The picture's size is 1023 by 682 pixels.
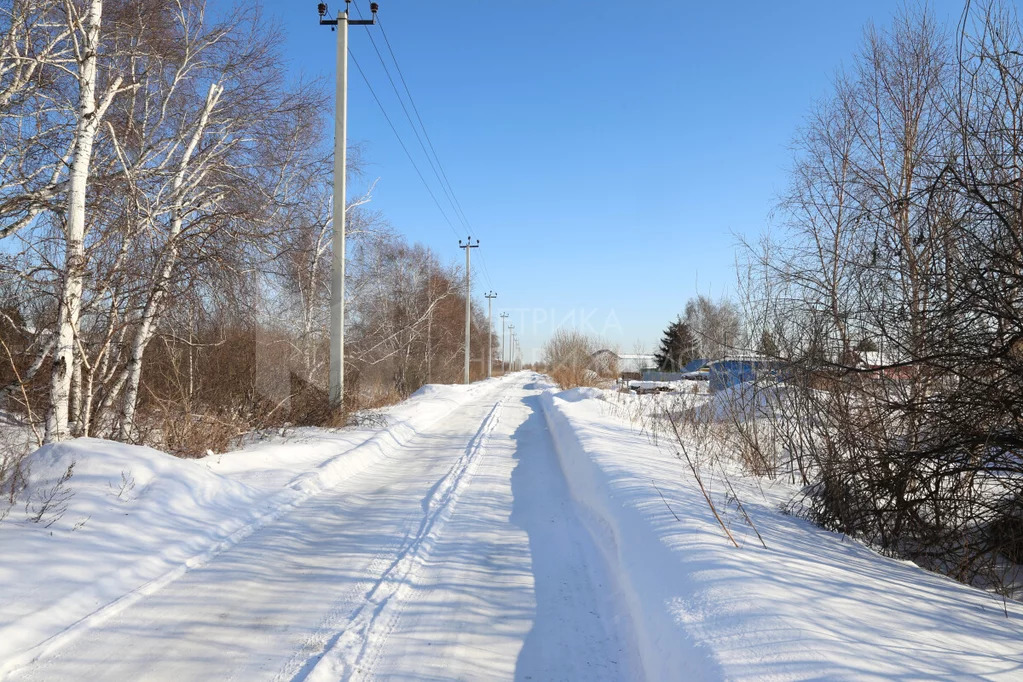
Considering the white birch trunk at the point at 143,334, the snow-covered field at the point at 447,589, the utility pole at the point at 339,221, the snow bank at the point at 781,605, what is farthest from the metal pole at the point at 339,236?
the snow bank at the point at 781,605

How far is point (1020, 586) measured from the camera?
16.8 ft

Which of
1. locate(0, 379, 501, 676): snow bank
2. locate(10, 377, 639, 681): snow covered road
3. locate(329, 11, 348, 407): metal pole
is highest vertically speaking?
locate(329, 11, 348, 407): metal pole

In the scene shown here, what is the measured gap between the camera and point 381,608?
385 cm

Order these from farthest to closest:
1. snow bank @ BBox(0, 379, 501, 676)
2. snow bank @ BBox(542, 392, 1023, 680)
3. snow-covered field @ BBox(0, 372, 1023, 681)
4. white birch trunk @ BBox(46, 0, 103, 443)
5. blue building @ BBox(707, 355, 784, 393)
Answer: blue building @ BBox(707, 355, 784, 393)
white birch trunk @ BBox(46, 0, 103, 443)
snow bank @ BBox(0, 379, 501, 676)
snow-covered field @ BBox(0, 372, 1023, 681)
snow bank @ BBox(542, 392, 1023, 680)

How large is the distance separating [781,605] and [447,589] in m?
2.22

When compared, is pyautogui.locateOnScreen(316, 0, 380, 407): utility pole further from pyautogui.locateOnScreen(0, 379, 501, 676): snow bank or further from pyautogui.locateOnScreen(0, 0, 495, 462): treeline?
pyautogui.locateOnScreen(0, 379, 501, 676): snow bank

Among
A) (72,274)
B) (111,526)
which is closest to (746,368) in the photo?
(111,526)

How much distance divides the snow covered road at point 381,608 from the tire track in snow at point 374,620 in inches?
0.5

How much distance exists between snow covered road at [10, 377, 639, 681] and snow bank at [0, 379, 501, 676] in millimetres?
214

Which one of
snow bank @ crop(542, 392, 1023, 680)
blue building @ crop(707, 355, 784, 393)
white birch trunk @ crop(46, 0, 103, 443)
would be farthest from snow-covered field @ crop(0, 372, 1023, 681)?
blue building @ crop(707, 355, 784, 393)

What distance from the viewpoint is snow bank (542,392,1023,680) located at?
9.00ft

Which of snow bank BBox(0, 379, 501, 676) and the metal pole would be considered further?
the metal pole

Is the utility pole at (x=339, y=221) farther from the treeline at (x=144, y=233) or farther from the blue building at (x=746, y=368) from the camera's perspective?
the blue building at (x=746, y=368)

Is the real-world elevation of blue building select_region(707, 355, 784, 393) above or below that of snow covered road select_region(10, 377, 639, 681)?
above
